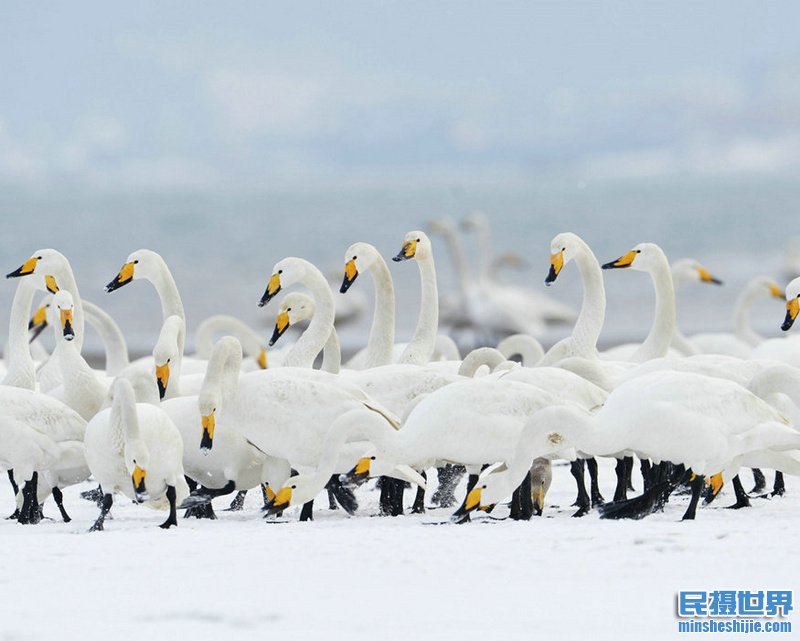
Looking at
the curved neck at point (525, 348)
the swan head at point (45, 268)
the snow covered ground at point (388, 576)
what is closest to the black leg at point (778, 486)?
the snow covered ground at point (388, 576)

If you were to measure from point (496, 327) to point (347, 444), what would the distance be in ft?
46.9

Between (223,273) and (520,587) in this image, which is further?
(223,273)

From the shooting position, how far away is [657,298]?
10688 millimetres

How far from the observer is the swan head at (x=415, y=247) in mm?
11258

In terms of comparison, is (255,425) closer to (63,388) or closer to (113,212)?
(63,388)

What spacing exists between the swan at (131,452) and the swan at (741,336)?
8.49m

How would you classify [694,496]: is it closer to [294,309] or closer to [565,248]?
[565,248]

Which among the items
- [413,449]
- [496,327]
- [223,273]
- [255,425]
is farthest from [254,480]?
[223,273]

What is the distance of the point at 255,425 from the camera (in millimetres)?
7703

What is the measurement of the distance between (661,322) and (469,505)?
3981mm

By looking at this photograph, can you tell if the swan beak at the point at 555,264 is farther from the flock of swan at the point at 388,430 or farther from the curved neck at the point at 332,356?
the curved neck at the point at 332,356

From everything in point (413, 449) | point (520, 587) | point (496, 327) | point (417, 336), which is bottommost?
point (520, 587)

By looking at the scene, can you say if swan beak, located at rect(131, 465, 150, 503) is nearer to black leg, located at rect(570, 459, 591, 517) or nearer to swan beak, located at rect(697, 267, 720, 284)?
black leg, located at rect(570, 459, 591, 517)

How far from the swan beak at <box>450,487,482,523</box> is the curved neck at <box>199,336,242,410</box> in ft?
4.59
